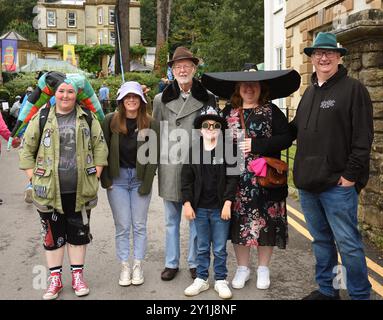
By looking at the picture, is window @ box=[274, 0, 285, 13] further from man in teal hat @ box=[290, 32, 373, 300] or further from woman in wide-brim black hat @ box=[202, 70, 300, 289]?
man in teal hat @ box=[290, 32, 373, 300]

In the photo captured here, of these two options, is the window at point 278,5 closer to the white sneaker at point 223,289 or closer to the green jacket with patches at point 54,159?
the green jacket with patches at point 54,159

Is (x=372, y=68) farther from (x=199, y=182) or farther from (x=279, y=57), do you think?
(x=279, y=57)

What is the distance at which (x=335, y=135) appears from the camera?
3.74 m

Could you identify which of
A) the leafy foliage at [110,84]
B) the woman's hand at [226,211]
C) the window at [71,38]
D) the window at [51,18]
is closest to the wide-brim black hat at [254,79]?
the woman's hand at [226,211]

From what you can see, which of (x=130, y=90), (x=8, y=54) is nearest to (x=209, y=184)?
(x=130, y=90)

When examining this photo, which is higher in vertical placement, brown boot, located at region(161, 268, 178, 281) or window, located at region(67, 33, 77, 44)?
window, located at region(67, 33, 77, 44)

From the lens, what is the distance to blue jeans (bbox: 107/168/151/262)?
4.54m

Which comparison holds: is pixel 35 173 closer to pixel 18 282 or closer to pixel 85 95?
pixel 85 95

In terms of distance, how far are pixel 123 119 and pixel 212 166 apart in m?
0.96

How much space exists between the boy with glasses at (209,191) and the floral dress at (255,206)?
119mm

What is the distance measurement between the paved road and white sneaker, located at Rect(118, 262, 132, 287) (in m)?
0.05

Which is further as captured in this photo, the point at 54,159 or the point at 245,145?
the point at 245,145

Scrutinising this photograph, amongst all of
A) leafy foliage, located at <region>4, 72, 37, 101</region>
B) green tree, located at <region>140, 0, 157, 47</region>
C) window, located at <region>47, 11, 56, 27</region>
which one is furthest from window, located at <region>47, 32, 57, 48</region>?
leafy foliage, located at <region>4, 72, 37, 101</region>
